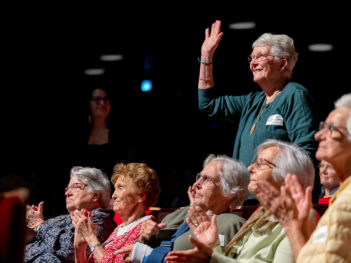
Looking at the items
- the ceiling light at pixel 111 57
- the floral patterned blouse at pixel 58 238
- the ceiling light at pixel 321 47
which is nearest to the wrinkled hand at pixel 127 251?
the floral patterned blouse at pixel 58 238

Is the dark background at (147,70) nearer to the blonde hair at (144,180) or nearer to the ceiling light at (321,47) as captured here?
the ceiling light at (321,47)

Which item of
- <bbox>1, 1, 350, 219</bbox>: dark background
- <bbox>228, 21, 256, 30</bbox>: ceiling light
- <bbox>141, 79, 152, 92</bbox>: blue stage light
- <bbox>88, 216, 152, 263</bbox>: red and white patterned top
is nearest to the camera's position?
<bbox>88, 216, 152, 263</bbox>: red and white patterned top

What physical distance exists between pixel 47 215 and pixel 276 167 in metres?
3.65

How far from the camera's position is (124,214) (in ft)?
13.0

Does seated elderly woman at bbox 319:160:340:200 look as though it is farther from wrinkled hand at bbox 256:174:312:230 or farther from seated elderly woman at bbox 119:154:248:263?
wrinkled hand at bbox 256:174:312:230

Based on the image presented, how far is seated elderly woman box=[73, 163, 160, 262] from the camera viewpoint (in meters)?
3.75

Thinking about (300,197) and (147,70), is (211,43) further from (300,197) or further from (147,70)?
(147,70)

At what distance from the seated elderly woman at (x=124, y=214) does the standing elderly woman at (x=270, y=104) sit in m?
0.56

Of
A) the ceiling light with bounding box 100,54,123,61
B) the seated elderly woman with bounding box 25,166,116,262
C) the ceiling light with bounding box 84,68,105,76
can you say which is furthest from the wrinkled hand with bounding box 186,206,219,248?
the ceiling light with bounding box 100,54,123,61

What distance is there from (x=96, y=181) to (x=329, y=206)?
2.25 meters

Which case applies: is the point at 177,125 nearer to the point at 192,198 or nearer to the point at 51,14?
the point at 51,14

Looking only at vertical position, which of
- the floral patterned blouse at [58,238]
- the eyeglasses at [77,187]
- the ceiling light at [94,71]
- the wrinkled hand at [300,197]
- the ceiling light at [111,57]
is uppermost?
the ceiling light at [111,57]

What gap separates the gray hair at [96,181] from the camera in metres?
4.34

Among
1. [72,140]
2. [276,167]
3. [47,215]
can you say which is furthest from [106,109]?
[276,167]
